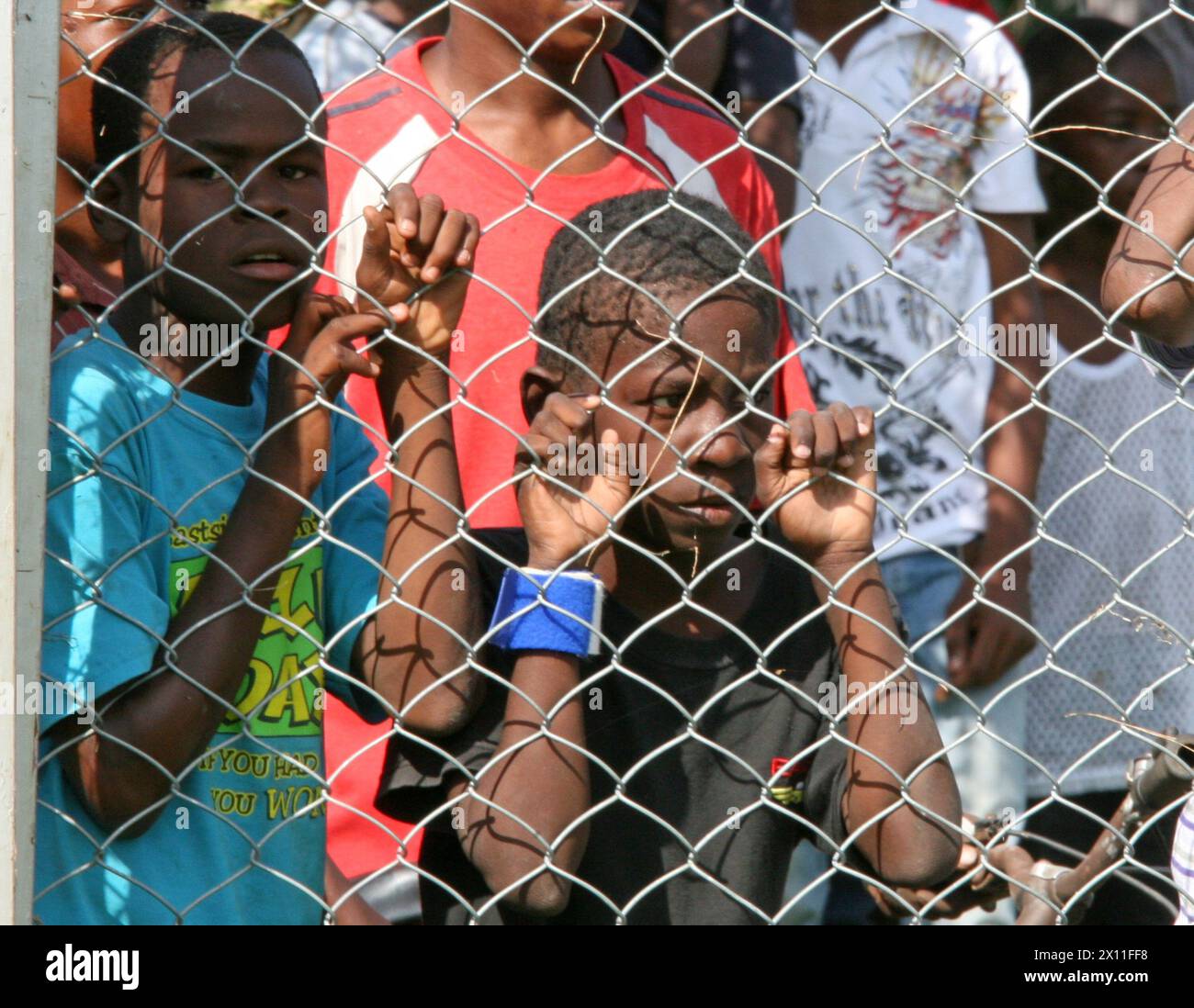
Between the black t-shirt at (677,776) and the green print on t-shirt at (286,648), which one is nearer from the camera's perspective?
the green print on t-shirt at (286,648)

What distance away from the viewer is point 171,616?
5.57 ft

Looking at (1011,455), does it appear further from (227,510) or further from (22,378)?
(22,378)

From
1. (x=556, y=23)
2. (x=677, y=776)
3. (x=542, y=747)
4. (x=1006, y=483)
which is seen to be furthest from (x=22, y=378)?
(x=1006, y=483)

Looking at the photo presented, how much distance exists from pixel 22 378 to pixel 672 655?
858mm

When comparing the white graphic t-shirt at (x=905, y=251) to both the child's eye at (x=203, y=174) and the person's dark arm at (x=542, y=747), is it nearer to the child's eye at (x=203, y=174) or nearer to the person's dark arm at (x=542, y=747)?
the person's dark arm at (x=542, y=747)

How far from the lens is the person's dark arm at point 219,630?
5.26 ft

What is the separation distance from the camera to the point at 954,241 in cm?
304

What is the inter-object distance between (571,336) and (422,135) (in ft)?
1.52

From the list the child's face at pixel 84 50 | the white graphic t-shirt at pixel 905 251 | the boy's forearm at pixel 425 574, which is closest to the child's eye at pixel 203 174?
the child's face at pixel 84 50

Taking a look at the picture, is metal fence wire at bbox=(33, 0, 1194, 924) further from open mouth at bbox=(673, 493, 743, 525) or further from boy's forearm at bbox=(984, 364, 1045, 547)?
boy's forearm at bbox=(984, 364, 1045, 547)

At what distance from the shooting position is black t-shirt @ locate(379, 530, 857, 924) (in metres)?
1.85

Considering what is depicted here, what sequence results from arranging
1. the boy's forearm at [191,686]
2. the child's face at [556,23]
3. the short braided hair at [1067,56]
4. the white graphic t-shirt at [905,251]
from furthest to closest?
the short braided hair at [1067,56]
the white graphic t-shirt at [905,251]
the child's face at [556,23]
the boy's forearm at [191,686]
